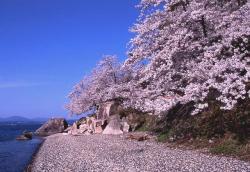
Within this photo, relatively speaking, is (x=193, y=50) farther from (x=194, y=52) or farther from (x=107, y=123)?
(x=107, y=123)

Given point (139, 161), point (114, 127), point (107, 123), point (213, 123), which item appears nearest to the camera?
point (139, 161)

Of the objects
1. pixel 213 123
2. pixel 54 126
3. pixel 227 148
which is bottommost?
pixel 227 148

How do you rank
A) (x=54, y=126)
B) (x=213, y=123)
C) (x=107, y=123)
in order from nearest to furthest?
(x=213, y=123), (x=107, y=123), (x=54, y=126)

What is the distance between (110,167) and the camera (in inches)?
803

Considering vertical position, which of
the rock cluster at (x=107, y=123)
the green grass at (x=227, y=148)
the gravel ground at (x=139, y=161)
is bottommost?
the gravel ground at (x=139, y=161)

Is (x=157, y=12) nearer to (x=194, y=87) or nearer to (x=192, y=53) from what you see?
(x=192, y=53)

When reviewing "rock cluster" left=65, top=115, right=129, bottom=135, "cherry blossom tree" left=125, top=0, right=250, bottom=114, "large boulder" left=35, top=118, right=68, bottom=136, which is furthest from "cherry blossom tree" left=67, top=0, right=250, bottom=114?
"large boulder" left=35, top=118, right=68, bottom=136

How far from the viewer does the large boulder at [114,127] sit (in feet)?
135

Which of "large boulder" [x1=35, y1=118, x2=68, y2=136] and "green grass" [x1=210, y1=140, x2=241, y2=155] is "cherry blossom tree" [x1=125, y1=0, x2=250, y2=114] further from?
"large boulder" [x1=35, y1=118, x2=68, y2=136]

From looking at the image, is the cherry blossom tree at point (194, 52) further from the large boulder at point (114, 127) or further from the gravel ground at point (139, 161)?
the large boulder at point (114, 127)

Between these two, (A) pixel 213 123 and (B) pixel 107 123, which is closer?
(A) pixel 213 123

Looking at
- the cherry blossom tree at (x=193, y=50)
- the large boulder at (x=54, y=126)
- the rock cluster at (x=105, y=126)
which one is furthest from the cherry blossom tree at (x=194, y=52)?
the large boulder at (x=54, y=126)

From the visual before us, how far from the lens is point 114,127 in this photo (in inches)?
1646

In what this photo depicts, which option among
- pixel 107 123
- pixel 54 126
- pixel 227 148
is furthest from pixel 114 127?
pixel 54 126
